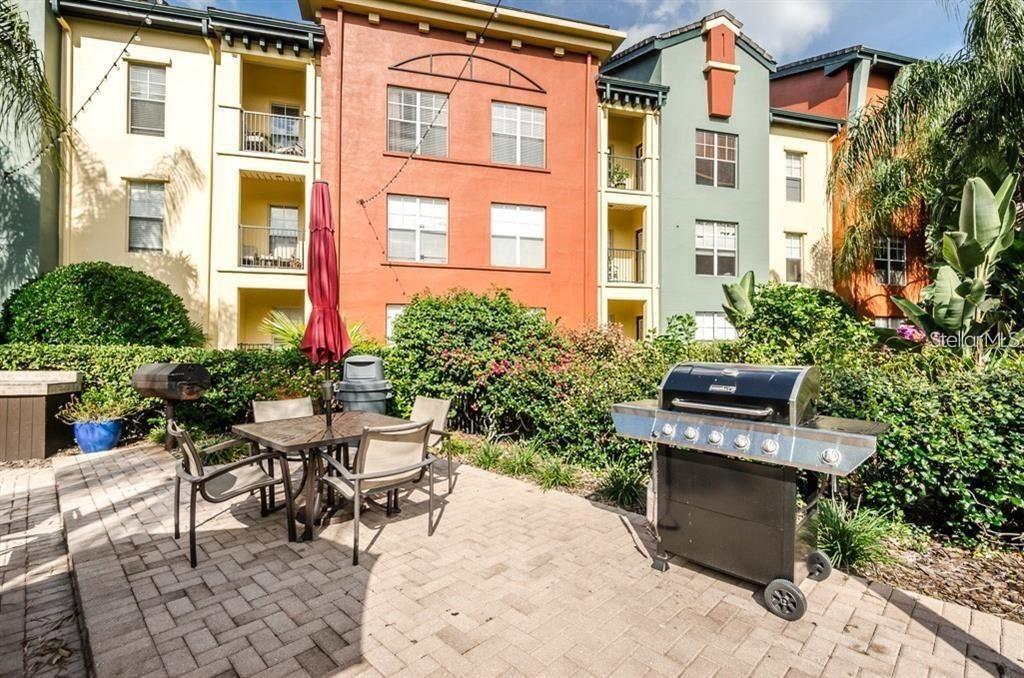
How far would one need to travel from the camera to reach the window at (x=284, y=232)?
15.4 m

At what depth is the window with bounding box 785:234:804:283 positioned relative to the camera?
19.4 m

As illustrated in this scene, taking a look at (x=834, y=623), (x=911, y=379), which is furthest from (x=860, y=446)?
(x=911, y=379)

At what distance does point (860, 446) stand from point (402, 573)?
3289mm

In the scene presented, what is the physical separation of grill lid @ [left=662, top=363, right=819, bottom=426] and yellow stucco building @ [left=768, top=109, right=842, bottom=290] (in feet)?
58.3

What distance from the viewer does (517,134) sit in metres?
16.2

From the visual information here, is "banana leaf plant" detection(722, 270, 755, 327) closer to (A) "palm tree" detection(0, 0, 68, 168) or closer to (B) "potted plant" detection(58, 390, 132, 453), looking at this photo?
(B) "potted plant" detection(58, 390, 132, 453)

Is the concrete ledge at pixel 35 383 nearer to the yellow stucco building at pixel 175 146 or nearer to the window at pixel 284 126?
the yellow stucco building at pixel 175 146

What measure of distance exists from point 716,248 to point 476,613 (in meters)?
17.7

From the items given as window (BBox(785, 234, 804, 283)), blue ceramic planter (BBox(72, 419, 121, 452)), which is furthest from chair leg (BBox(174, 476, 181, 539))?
window (BBox(785, 234, 804, 283))

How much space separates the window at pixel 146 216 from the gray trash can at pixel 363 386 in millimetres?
8918

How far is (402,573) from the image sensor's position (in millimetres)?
3936

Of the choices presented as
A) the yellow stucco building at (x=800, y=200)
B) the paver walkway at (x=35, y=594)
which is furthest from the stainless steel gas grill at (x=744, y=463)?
the yellow stucco building at (x=800, y=200)

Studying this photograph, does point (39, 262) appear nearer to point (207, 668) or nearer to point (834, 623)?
point (207, 668)

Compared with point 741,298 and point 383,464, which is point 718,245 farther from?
point 383,464
